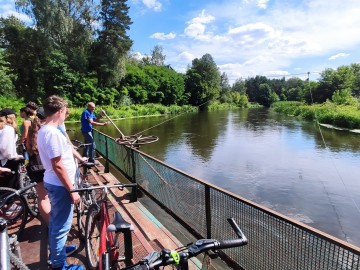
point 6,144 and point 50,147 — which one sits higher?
point 50,147

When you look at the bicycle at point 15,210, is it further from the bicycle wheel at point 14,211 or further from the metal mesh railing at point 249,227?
the metal mesh railing at point 249,227

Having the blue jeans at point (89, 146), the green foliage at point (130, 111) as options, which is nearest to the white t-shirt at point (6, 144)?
the blue jeans at point (89, 146)

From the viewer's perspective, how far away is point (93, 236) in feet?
9.71

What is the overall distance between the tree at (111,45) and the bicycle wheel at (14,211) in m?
37.3

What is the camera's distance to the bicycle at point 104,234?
2102 millimetres

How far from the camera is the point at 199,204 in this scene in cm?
366

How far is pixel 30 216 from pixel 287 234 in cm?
354

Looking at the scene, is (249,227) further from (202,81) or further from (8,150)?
(202,81)

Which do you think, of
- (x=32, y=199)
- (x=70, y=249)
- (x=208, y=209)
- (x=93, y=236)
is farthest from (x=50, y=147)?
(x=32, y=199)

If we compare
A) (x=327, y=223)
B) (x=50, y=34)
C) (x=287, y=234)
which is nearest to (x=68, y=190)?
(x=287, y=234)

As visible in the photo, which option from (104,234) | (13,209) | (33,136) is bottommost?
(13,209)

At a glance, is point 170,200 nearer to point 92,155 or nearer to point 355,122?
point 92,155

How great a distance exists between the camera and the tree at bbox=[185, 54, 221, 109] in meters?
69.8

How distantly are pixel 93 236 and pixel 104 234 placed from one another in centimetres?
46
